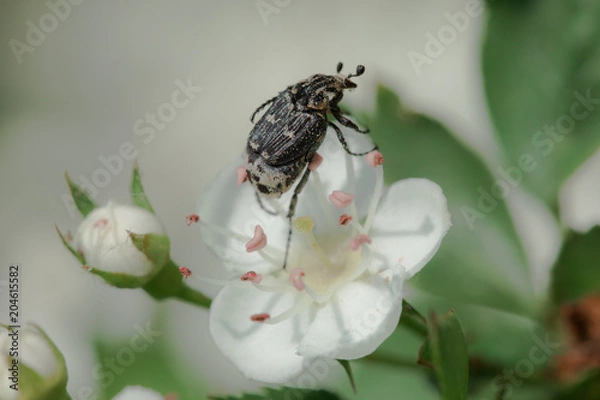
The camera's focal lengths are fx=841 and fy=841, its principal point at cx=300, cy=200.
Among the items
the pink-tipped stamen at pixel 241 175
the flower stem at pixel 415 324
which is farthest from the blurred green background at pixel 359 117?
the pink-tipped stamen at pixel 241 175

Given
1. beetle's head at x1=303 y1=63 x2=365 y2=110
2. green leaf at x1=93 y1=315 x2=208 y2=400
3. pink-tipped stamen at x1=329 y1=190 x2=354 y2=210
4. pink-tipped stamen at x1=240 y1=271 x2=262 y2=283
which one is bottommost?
green leaf at x1=93 y1=315 x2=208 y2=400

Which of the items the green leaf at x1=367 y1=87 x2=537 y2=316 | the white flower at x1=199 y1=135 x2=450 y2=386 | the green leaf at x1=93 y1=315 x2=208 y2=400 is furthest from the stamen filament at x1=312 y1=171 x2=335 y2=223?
the green leaf at x1=93 y1=315 x2=208 y2=400

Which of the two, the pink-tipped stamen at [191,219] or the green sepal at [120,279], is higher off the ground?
the pink-tipped stamen at [191,219]

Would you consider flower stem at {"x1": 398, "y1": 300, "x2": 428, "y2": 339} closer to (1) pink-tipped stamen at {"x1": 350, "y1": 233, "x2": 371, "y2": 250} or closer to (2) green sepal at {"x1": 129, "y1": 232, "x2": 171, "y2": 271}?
(1) pink-tipped stamen at {"x1": 350, "y1": 233, "x2": 371, "y2": 250}

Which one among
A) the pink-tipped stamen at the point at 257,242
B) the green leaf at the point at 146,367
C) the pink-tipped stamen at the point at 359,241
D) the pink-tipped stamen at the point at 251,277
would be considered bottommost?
the green leaf at the point at 146,367

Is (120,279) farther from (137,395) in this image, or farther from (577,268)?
(577,268)

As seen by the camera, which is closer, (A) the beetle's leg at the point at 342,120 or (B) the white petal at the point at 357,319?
(B) the white petal at the point at 357,319

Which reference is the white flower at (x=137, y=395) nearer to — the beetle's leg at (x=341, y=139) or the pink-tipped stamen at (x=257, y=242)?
the pink-tipped stamen at (x=257, y=242)
